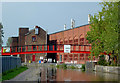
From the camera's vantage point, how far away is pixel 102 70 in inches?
1423

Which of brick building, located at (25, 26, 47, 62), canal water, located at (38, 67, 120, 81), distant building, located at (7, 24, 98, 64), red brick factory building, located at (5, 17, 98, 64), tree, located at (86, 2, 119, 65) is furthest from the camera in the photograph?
brick building, located at (25, 26, 47, 62)

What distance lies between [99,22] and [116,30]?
7591 mm

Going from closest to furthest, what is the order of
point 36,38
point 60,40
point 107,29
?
1. point 107,29
2. point 60,40
3. point 36,38

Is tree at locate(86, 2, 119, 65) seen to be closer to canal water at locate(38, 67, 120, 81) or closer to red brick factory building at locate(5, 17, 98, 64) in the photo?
canal water at locate(38, 67, 120, 81)

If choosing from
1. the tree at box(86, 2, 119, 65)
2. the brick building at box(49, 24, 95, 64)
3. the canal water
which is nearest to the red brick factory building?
the brick building at box(49, 24, 95, 64)

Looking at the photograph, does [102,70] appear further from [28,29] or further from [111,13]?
[28,29]

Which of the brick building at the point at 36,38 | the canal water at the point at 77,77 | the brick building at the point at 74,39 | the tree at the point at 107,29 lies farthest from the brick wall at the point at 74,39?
the canal water at the point at 77,77

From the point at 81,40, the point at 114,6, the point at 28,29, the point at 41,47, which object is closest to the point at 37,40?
the point at 41,47

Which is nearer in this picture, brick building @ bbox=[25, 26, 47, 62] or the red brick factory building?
the red brick factory building

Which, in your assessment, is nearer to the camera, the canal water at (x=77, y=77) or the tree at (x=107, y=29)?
the canal water at (x=77, y=77)

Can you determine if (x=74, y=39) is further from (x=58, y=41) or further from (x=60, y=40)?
(x=58, y=41)

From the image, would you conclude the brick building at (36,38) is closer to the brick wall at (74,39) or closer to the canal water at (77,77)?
the brick wall at (74,39)

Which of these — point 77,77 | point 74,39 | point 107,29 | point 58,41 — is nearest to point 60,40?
point 58,41

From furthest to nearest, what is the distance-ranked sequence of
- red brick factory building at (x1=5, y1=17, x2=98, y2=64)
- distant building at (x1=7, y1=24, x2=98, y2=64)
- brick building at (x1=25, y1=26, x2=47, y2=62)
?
1. brick building at (x1=25, y1=26, x2=47, y2=62)
2. distant building at (x1=7, y1=24, x2=98, y2=64)
3. red brick factory building at (x1=5, y1=17, x2=98, y2=64)
